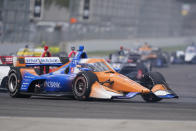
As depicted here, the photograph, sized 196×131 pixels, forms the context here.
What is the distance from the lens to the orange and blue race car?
11.8 metres

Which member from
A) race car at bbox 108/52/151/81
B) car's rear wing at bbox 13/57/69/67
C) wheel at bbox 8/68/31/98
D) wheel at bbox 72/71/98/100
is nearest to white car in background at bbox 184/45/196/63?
race car at bbox 108/52/151/81

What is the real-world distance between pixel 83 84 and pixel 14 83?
2469 millimetres

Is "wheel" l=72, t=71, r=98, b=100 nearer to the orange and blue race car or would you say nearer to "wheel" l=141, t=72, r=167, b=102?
the orange and blue race car

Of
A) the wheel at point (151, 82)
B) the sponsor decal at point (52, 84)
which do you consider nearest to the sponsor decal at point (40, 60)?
the sponsor decal at point (52, 84)

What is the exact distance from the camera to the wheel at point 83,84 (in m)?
11.8

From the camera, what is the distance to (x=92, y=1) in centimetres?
5162

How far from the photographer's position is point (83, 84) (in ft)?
39.4

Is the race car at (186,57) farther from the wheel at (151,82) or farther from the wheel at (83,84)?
the wheel at (83,84)

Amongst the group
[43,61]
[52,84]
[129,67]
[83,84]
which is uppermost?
[43,61]

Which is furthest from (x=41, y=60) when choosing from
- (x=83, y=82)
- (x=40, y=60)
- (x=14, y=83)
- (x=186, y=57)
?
(x=186, y=57)

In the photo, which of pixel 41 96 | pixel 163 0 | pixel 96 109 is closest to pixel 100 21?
pixel 163 0

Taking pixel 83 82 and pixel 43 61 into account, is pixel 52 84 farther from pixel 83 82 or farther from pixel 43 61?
pixel 83 82

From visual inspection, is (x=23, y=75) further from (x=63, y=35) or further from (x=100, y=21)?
(x=100, y=21)

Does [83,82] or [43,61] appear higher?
[43,61]
